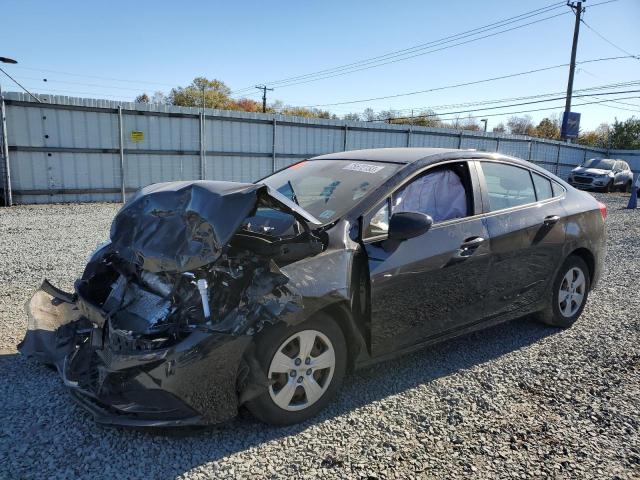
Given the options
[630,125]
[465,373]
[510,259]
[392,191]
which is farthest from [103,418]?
[630,125]

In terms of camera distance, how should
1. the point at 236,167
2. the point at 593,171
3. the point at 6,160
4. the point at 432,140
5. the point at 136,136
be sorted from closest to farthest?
the point at 6,160 → the point at 136,136 → the point at 236,167 → the point at 432,140 → the point at 593,171

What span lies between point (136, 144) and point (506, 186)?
12.0m

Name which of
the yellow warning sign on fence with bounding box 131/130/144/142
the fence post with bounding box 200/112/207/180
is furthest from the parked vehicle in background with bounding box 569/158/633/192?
the yellow warning sign on fence with bounding box 131/130/144/142

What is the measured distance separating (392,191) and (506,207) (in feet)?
4.07

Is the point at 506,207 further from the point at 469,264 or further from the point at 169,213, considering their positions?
the point at 169,213

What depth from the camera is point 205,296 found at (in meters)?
2.64

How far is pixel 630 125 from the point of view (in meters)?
45.2

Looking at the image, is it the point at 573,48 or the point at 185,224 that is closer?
the point at 185,224

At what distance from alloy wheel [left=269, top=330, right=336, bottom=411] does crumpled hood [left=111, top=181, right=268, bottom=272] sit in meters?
0.71

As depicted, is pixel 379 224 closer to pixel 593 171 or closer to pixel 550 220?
pixel 550 220

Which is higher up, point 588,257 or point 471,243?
point 471,243

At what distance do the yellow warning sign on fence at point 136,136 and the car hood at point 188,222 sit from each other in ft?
38.0

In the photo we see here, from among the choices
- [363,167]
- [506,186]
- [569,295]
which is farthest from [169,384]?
[569,295]

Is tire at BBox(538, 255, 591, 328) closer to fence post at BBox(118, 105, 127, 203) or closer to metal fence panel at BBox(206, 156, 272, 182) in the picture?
metal fence panel at BBox(206, 156, 272, 182)
